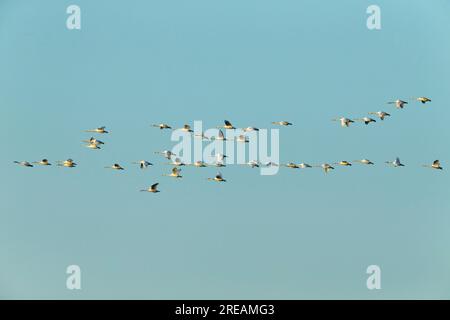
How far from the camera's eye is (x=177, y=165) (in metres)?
69.3
